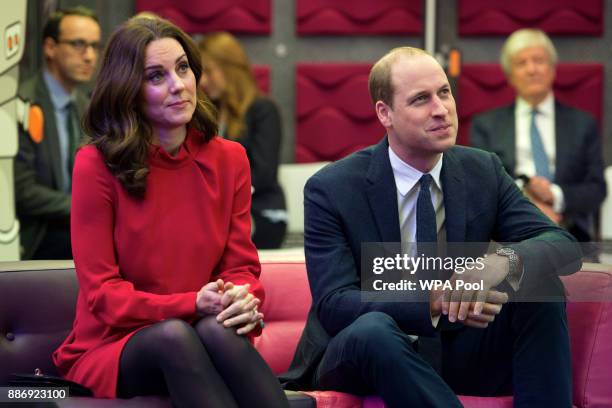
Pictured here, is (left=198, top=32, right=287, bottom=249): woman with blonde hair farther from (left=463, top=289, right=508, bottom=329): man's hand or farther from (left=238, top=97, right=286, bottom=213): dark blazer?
(left=463, top=289, right=508, bottom=329): man's hand

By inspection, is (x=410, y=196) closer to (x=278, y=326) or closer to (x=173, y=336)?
(x=278, y=326)

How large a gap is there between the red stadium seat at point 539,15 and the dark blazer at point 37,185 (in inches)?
88.7

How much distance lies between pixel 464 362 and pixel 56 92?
84.7 inches

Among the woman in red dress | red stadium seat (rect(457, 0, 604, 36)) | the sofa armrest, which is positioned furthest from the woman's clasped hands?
red stadium seat (rect(457, 0, 604, 36))

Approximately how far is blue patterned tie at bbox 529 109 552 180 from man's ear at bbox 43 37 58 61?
1.92 meters

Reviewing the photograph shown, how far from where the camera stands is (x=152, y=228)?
2238mm

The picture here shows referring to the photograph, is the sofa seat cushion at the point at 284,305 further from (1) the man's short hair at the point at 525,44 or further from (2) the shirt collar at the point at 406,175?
(1) the man's short hair at the point at 525,44

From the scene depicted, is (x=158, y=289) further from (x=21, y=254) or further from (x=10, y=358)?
(x=21, y=254)

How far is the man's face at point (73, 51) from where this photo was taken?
3840 millimetres

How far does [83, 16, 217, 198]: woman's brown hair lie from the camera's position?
2221 mm

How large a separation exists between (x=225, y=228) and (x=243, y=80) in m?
2.00

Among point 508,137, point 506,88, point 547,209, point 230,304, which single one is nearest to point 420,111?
point 230,304

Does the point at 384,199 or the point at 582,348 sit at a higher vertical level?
the point at 384,199

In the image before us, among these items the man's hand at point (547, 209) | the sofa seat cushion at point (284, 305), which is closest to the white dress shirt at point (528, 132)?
the man's hand at point (547, 209)
